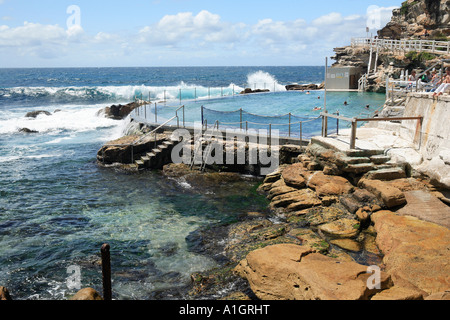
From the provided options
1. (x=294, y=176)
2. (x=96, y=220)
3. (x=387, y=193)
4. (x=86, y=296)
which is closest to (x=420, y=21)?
(x=294, y=176)

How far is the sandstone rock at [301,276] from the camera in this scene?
20.2ft

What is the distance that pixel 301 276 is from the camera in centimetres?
671

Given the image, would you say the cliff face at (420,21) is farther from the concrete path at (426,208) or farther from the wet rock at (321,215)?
the wet rock at (321,215)

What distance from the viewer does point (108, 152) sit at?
740 inches

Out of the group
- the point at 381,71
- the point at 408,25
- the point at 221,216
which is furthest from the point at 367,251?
the point at 408,25

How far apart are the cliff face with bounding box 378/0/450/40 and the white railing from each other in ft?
14.3

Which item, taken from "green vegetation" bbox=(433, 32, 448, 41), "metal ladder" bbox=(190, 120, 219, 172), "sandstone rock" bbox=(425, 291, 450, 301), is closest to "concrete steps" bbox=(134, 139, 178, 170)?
"metal ladder" bbox=(190, 120, 219, 172)

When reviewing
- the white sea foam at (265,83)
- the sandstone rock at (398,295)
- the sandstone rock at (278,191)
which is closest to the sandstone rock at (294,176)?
the sandstone rock at (278,191)

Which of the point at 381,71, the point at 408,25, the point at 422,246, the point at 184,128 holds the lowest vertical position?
the point at 422,246

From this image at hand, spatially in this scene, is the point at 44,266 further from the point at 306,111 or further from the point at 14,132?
the point at 14,132

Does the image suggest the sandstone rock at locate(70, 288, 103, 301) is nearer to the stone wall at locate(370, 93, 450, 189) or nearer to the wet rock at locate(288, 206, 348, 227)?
the wet rock at locate(288, 206, 348, 227)

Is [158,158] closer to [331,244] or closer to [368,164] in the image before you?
[368,164]

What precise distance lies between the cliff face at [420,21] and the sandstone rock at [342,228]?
41755 millimetres
